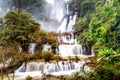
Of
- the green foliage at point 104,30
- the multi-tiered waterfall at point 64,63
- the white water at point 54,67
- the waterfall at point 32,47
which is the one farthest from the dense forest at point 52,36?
the white water at point 54,67

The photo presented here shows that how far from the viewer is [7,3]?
44375mm

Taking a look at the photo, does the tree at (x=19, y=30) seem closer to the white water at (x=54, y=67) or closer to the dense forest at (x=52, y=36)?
the dense forest at (x=52, y=36)

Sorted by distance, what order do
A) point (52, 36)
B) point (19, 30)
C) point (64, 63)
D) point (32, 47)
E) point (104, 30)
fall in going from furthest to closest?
point (52, 36) < point (32, 47) < point (19, 30) < point (104, 30) < point (64, 63)

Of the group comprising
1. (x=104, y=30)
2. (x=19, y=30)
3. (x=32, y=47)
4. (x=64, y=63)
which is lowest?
(x=64, y=63)

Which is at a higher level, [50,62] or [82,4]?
[82,4]

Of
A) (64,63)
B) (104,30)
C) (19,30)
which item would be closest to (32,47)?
(19,30)

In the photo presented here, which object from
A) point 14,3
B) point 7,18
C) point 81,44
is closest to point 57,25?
point 14,3

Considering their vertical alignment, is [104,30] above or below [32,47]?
above

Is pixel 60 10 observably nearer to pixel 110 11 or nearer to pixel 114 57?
pixel 110 11

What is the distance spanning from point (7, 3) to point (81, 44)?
22452 millimetres

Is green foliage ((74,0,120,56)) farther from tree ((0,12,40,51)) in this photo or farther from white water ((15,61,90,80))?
tree ((0,12,40,51))

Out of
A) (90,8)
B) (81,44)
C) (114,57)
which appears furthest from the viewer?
(90,8)

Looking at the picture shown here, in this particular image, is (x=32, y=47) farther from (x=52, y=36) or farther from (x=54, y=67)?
(x=54, y=67)

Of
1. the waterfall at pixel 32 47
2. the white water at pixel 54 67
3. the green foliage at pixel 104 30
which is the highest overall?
the green foliage at pixel 104 30
